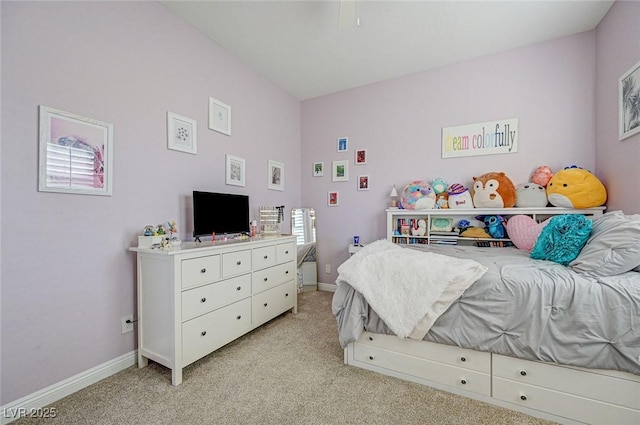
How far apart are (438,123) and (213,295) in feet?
9.71

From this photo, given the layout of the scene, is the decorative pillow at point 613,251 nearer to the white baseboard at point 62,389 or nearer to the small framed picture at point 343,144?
the small framed picture at point 343,144

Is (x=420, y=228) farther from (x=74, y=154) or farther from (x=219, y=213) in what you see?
(x=74, y=154)

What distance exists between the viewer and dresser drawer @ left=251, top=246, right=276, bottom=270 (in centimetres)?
226

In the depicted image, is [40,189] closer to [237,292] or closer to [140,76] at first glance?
[140,76]

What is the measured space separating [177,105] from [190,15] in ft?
2.56

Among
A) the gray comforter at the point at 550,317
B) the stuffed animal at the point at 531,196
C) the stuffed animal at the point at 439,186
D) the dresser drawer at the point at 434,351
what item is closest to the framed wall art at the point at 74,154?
the dresser drawer at the point at 434,351

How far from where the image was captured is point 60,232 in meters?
1.52

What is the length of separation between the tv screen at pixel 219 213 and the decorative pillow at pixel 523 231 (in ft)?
8.45

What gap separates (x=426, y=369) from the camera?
1571 millimetres

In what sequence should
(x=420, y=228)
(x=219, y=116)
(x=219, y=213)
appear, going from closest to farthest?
(x=219, y=213) → (x=219, y=116) → (x=420, y=228)

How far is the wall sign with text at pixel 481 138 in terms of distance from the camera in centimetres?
271

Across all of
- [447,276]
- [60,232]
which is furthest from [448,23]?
[60,232]

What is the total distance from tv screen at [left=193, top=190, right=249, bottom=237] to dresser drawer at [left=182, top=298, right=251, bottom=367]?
657 mm

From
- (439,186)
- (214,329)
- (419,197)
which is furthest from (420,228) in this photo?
(214,329)
